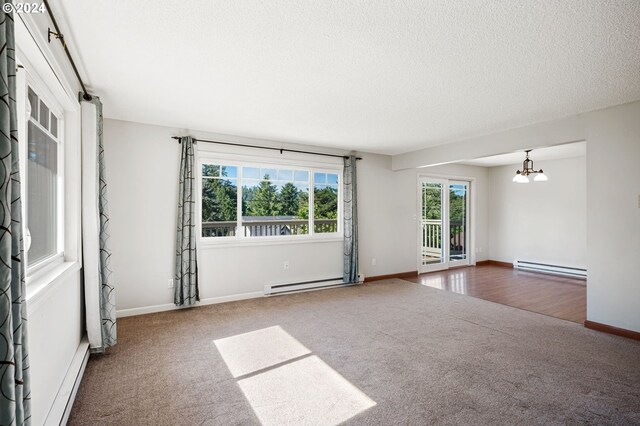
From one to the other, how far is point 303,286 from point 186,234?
1.97m

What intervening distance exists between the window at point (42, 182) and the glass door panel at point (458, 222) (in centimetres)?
683

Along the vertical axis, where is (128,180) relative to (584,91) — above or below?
below

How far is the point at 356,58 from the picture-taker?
2334 mm

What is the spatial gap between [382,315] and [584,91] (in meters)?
3.06

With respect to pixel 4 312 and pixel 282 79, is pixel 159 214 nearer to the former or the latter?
pixel 282 79

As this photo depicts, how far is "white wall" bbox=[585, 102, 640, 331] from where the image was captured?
3.24 metres

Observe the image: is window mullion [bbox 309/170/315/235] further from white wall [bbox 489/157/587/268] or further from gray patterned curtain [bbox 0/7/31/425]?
white wall [bbox 489/157/587/268]

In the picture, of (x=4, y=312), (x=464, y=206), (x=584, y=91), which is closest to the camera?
(x=4, y=312)

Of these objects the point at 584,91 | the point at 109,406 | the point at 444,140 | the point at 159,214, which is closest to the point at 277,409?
the point at 109,406

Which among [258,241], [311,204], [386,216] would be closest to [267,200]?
[258,241]

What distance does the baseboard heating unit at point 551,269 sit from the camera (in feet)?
20.4

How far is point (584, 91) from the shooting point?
290 centimetres

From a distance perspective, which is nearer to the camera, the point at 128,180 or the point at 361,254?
the point at 128,180

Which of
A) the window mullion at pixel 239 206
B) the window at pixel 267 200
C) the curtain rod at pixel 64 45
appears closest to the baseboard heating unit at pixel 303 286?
the window at pixel 267 200
